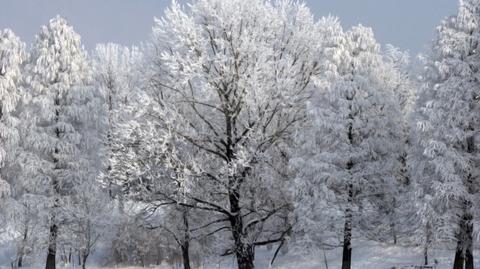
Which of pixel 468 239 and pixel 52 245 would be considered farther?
pixel 52 245

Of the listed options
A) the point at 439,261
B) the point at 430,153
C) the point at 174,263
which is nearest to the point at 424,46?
the point at 430,153

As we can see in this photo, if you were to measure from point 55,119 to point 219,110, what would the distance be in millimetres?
15087

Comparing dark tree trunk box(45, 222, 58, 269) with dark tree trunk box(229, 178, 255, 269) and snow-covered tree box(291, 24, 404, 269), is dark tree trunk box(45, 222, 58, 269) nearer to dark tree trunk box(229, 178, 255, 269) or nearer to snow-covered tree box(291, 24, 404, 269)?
snow-covered tree box(291, 24, 404, 269)

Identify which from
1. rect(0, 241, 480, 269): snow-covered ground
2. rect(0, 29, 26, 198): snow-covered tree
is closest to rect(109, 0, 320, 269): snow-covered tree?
rect(0, 241, 480, 269): snow-covered ground

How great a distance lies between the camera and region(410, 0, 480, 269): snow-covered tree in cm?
2144

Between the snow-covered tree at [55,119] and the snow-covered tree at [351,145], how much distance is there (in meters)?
12.1

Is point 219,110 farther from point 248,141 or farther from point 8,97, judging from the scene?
point 8,97

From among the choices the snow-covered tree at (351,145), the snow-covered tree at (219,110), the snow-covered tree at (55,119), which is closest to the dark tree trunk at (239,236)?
the snow-covered tree at (219,110)

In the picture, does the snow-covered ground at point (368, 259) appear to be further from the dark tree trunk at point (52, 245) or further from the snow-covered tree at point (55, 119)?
the snow-covered tree at point (55, 119)

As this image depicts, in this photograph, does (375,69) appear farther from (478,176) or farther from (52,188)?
(52,188)

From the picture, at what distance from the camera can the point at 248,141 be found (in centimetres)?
1532

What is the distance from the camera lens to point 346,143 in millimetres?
24625

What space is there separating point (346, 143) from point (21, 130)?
52.1 ft

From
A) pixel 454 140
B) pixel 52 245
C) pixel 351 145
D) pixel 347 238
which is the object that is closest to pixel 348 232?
pixel 347 238
